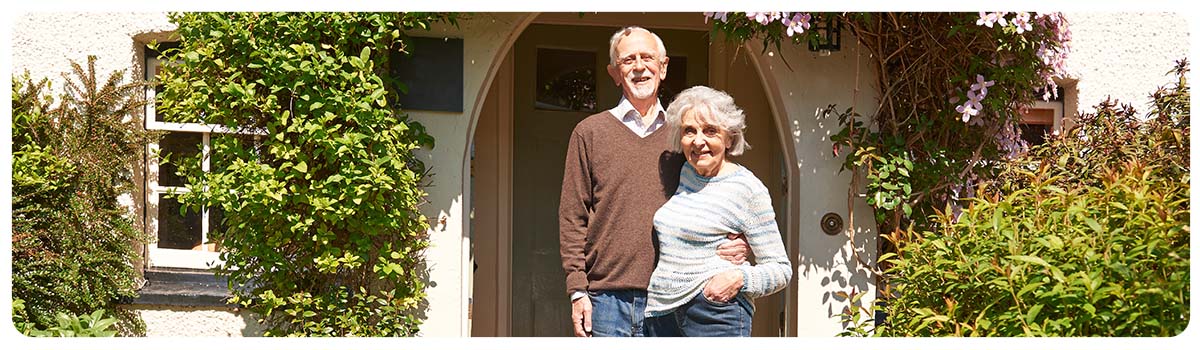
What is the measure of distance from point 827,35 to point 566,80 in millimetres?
2126

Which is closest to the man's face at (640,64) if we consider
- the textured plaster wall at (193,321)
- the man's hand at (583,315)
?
the man's hand at (583,315)

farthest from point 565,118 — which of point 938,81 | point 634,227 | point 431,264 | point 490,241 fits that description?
point 634,227

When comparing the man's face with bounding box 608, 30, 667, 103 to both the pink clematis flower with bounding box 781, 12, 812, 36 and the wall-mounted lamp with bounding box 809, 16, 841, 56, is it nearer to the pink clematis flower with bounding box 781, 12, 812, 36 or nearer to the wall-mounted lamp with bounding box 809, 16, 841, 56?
the pink clematis flower with bounding box 781, 12, 812, 36

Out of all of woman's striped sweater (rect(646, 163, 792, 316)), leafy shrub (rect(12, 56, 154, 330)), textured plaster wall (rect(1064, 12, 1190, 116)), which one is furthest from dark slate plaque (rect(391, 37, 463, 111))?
textured plaster wall (rect(1064, 12, 1190, 116))

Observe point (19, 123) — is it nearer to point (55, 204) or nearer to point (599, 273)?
point (55, 204)

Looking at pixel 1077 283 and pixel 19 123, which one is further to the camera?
pixel 19 123

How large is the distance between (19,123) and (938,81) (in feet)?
11.9

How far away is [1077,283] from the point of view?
2.46m

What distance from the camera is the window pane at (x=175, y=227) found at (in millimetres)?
4676

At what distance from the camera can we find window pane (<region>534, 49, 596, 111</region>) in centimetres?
595

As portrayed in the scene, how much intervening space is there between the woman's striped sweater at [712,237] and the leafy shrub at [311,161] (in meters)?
1.19

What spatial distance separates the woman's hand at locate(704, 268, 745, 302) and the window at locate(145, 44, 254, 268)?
2.46m

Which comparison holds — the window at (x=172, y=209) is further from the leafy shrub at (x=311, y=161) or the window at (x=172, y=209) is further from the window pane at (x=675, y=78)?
the window pane at (x=675, y=78)

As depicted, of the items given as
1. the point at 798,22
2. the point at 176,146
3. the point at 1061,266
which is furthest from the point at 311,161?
the point at 1061,266
